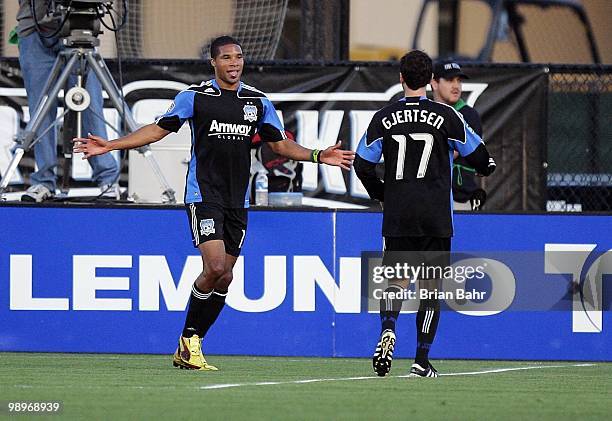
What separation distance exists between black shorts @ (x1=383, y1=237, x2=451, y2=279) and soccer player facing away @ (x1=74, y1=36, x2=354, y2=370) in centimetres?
84

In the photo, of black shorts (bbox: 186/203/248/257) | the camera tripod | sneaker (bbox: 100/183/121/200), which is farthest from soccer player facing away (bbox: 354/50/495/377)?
A: sneaker (bbox: 100/183/121/200)

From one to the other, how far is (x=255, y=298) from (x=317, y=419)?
5.09 metres

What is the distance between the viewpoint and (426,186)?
894 cm

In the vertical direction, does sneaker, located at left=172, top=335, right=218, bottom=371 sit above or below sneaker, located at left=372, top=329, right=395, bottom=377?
below

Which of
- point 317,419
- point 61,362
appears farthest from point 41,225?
point 317,419

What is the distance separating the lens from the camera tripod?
11.7 meters

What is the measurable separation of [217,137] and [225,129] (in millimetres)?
72

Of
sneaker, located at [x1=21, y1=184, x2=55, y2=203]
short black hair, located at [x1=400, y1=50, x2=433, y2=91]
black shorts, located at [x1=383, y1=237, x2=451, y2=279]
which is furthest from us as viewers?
sneaker, located at [x1=21, y1=184, x2=55, y2=203]

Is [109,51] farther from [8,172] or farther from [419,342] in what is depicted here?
[419,342]

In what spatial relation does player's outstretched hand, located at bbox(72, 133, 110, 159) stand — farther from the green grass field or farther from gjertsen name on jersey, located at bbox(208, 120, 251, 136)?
the green grass field

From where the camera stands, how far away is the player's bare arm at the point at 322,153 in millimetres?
9555

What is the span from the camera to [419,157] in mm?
8906

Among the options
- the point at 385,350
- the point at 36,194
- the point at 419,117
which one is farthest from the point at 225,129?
the point at 36,194

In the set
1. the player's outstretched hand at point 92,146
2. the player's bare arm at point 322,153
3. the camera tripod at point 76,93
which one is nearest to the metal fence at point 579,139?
the camera tripod at point 76,93
